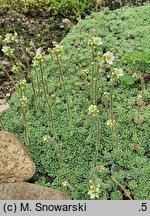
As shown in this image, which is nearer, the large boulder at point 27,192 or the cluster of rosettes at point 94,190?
the cluster of rosettes at point 94,190

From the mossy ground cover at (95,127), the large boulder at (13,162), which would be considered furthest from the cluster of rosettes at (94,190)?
the large boulder at (13,162)

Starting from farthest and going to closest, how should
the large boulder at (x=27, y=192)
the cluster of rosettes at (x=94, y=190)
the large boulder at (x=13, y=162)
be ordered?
the large boulder at (x=13, y=162) → the large boulder at (x=27, y=192) → the cluster of rosettes at (x=94, y=190)

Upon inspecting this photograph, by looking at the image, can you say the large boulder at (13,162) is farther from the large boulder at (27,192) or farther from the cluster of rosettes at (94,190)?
the cluster of rosettes at (94,190)

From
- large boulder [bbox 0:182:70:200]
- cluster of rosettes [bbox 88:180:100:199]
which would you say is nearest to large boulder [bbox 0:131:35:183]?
large boulder [bbox 0:182:70:200]

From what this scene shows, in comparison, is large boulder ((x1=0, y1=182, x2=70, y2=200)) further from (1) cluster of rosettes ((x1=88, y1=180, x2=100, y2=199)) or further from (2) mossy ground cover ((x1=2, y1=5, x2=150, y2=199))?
(1) cluster of rosettes ((x1=88, y1=180, x2=100, y2=199))

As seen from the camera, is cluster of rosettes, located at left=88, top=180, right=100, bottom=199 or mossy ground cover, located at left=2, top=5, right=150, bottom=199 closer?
cluster of rosettes, located at left=88, top=180, right=100, bottom=199

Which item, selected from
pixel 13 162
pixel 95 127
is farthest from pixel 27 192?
pixel 95 127

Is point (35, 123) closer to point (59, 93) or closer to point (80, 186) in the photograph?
point (59, 93)
